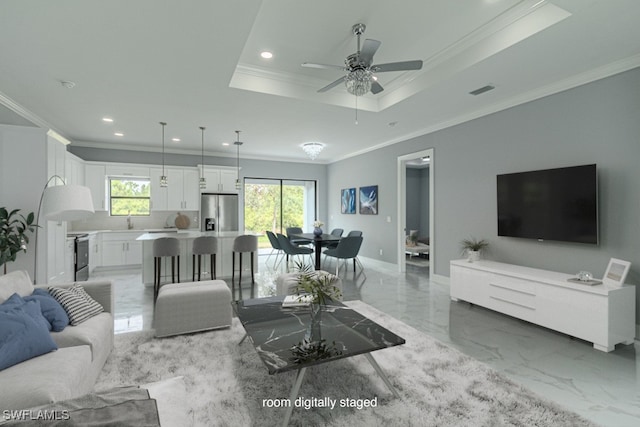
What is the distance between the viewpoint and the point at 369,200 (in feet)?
24.8

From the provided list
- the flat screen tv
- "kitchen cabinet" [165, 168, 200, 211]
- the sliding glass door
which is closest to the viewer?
the flat screen tv

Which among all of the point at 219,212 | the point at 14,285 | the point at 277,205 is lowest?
the point at 14,285

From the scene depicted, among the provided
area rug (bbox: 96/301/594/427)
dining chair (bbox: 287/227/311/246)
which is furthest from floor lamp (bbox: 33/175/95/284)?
dining chair (bbox: 287/227/311/246)

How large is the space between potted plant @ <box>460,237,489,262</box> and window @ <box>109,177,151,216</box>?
6909 millimetres

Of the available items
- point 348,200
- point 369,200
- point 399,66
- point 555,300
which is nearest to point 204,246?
point 369,200

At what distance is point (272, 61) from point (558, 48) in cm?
300

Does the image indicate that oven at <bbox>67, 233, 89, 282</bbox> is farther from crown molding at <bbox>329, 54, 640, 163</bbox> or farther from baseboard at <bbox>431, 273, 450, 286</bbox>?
crown molding at <bbox>329, 54, 640, 163</bbox>

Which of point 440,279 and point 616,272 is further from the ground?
point 616,272

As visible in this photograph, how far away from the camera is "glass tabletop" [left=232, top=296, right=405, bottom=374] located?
1956 mm

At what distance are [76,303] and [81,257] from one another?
3946 millimetres

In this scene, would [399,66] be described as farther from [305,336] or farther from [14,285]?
[14,285]

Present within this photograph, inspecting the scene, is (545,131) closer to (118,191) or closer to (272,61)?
(272,61)

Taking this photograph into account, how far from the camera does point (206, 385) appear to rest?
7.64 feet

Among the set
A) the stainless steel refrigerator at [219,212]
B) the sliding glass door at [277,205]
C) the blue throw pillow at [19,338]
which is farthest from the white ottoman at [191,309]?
the sliding glass door at [277,205]
